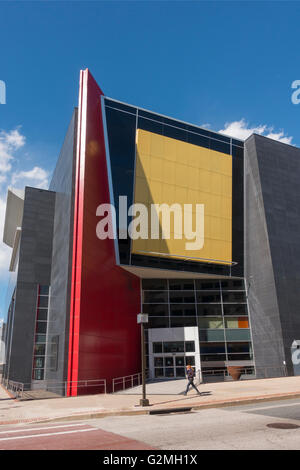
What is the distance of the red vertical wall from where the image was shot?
2303cm

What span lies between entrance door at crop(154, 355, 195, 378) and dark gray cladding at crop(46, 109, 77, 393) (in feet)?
32.3

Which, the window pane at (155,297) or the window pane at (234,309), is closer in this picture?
the window pane at (155,297)

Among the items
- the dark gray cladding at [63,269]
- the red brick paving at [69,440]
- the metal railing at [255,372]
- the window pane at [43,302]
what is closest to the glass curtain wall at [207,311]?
the metal railing at [255,372]

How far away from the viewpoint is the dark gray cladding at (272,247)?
32.5 meters

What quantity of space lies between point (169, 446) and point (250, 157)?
34.1 metres

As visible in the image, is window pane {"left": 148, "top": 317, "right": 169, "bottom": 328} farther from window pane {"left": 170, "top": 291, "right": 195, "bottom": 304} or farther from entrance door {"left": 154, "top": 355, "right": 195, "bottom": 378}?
entrance door {"left": 154, "top": 355, "right": 195, "bottom": 378}

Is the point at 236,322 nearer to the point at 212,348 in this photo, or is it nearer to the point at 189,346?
the point at 212,348

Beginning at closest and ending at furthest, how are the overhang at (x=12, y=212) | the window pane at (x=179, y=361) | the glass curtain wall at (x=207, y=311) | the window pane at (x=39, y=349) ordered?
the window pane at (x=179, y=361) < the glass curtain wall at (x=207, y=311) < the window pane at (x=39, y=349) < the overhang at (x=12, y=212)

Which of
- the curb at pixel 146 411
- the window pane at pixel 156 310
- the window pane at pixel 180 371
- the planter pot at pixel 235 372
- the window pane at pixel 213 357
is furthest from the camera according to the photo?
the window pane at pixel 156 310

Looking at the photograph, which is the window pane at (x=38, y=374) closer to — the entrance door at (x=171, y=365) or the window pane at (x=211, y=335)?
the entrance door at (x=171, y=365)

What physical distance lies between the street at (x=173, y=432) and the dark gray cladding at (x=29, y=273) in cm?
2402

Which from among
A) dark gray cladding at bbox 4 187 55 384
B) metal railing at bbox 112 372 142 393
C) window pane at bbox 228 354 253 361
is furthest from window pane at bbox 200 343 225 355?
dark gray cladding at bbox 4 187 55 384

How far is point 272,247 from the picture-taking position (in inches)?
1342
